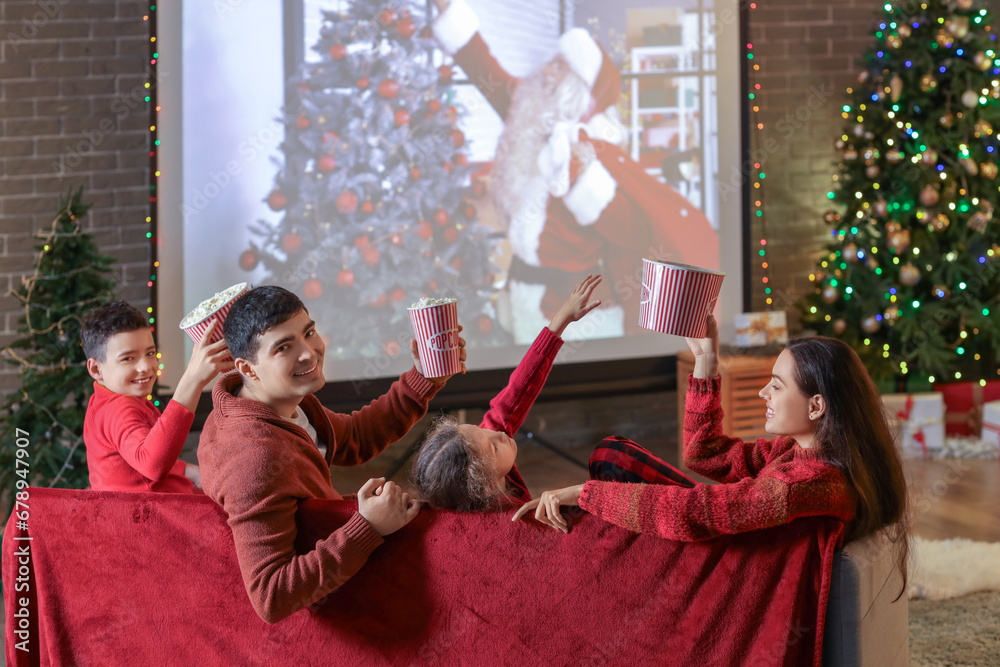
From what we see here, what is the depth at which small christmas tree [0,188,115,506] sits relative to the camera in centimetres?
303

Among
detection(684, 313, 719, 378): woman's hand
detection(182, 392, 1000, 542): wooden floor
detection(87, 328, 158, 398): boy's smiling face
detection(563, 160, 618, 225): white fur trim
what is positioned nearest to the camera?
detection(684, 313, 719, 378): woman's hand

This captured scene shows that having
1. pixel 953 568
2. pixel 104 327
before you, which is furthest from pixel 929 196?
pixel 104 327

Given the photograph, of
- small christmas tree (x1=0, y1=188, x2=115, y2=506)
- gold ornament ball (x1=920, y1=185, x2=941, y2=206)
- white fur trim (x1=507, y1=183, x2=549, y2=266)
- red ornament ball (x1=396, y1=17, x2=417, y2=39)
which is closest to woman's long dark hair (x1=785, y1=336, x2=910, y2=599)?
small christmas tree (x1=0, y1=188, x2=115, y2=506)

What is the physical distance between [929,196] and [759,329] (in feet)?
3.98

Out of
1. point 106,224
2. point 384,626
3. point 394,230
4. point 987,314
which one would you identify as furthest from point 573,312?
point 987,314

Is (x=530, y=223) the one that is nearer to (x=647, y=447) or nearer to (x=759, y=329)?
(x=759, y=329)

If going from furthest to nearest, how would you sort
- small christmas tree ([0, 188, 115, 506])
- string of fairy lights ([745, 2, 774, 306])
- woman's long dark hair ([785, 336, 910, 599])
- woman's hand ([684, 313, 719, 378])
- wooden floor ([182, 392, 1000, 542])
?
string of fairy lights ([745, 2, 774, 306]), wooden floor ([182, 392, 1000, 542]), small christmas tree ([0, 188, 115, 506]), woman's hand ([684, 313, 719, 378]), woman's long dark hair ([785, 336, 910, 599])

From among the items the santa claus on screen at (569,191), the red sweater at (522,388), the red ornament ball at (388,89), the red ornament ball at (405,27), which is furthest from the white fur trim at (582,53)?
the red sweater at (522,388)

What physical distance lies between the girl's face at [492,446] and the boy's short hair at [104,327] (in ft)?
3.09

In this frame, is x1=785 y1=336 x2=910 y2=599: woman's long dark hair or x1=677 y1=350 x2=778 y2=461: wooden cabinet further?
x1=677 y1=350 x2=778 y2=461: wooden cabinet

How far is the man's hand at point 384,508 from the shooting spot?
1380mm

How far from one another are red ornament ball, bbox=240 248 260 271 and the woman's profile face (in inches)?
108

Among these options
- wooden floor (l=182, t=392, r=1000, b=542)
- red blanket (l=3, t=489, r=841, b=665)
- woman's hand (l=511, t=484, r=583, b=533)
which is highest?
woman's hand (l=511, t=484, r=583, b=533)

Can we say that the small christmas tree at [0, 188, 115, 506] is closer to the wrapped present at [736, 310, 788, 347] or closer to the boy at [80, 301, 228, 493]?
the boy at [80, 301, 228, 493]
